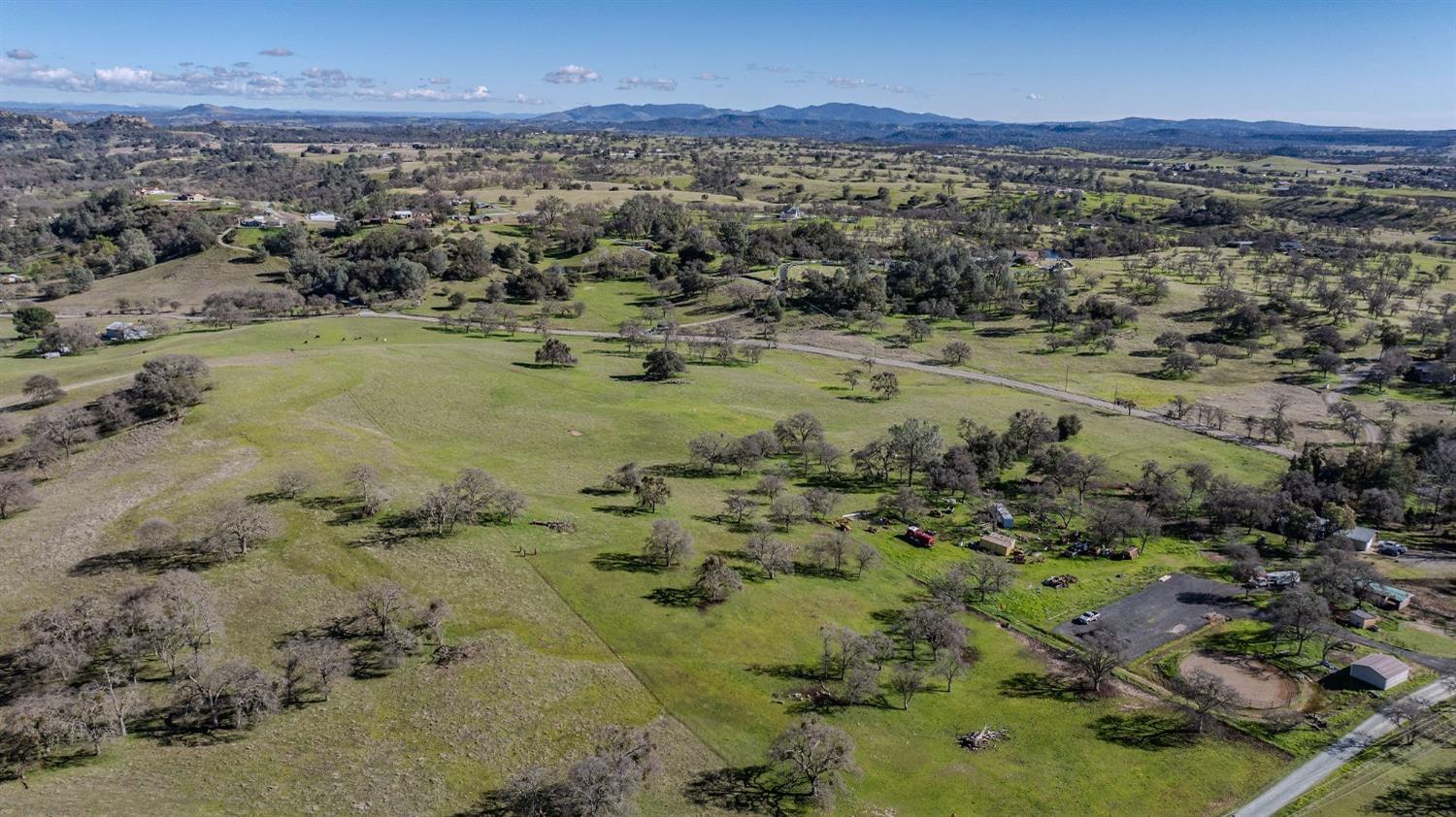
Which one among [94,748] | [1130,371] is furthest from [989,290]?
[94,748]

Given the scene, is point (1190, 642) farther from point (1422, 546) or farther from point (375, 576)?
point (375, 576)

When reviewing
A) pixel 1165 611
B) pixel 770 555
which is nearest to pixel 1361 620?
pixel 1165 611

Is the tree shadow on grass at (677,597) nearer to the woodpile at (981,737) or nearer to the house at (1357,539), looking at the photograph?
the woodpile at (981,737)

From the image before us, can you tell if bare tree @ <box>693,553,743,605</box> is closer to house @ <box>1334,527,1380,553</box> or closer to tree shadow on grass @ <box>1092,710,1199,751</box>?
tree shadow on grass @ <box>1092,710,1199,751</box>

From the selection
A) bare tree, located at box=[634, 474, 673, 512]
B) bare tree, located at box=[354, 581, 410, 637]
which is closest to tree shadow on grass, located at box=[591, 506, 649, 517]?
bare tree, located at box=[634, 474, 673, 512]

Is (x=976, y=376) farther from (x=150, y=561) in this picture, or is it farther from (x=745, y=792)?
(x=150, y=561)

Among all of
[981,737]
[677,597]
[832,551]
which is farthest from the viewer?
[832,551]
